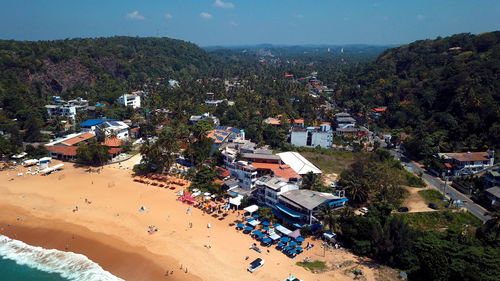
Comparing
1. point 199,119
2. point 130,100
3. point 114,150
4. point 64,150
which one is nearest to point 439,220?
point 114,150

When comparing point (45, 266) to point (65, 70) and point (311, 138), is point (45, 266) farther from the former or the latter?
point (65, 70)

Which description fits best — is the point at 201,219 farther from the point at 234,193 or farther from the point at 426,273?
the point at 426,273

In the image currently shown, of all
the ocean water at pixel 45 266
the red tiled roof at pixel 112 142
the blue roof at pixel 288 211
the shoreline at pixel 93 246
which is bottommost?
the ocean water at pixel 45 266

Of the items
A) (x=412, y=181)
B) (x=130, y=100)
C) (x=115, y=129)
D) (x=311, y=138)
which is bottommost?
(x=412, y=181)

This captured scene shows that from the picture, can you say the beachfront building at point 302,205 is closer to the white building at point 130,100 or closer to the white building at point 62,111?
the white building at point 62,111

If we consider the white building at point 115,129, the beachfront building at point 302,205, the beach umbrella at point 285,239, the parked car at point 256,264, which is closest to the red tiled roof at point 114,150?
the white building at point 115,129

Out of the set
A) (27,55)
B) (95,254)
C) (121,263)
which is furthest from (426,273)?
(27,55)
